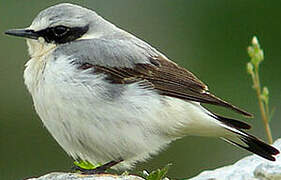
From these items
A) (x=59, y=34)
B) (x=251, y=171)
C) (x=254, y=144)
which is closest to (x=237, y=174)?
(x=251, y=171)

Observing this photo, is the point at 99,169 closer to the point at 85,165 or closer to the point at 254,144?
the point at 85,165

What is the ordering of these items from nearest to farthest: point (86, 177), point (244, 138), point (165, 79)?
point (86, 177), point (165, 79), point (244, 138)

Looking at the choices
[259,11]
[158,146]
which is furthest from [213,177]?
[259,11]

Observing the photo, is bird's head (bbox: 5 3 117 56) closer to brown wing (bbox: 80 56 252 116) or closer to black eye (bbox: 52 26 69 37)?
black eye (bbox: 52 26 69 37)

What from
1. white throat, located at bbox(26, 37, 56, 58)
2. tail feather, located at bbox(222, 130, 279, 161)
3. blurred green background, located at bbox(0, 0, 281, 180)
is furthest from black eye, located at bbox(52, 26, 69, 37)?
blurred green background, located at bbox(0, 0, 281, 180)

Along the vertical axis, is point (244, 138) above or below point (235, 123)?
below

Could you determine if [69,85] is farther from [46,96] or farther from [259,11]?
[259,11]

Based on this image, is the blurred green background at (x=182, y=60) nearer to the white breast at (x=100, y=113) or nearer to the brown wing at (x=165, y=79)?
the brown wing at (x=165, y=79)
